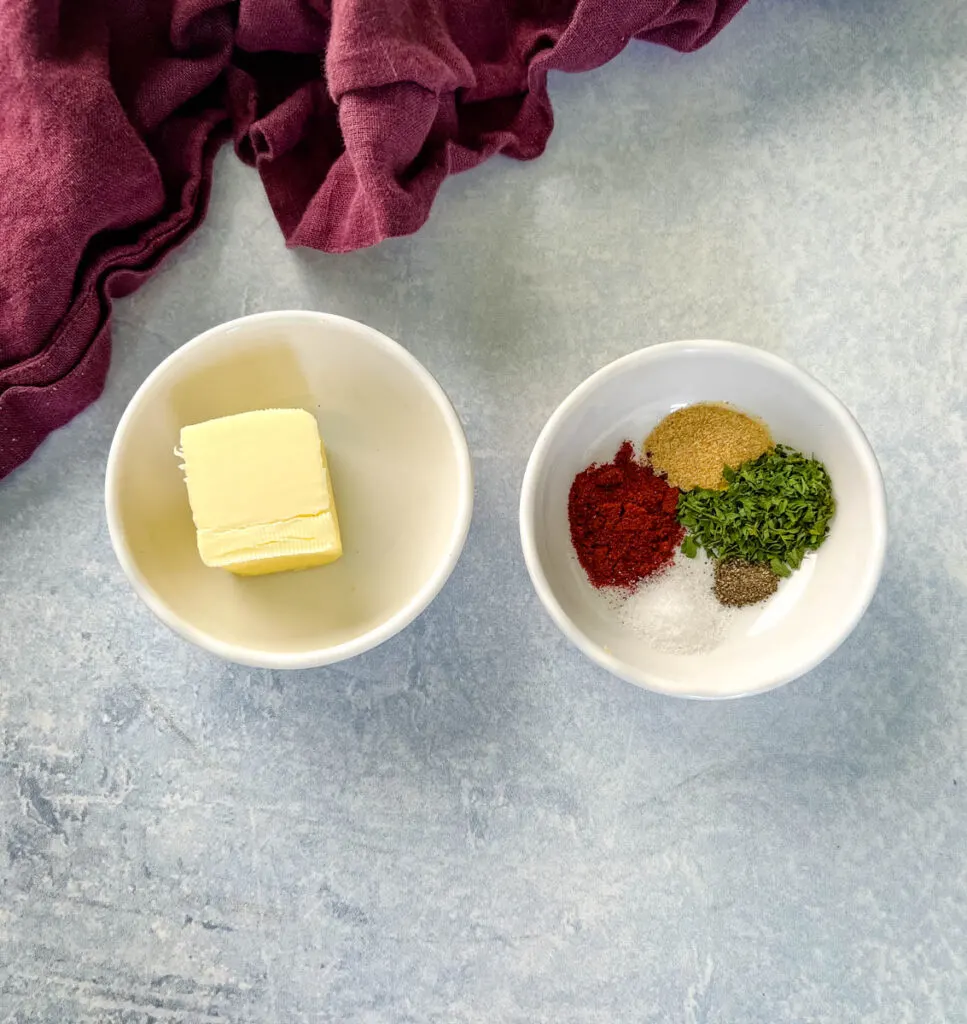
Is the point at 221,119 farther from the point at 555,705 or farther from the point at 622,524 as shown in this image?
the point at 555,705

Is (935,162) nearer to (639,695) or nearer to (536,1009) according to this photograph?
(639,695)

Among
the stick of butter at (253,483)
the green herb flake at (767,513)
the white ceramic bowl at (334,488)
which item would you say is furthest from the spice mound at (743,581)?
the stick of butter at (253,483)

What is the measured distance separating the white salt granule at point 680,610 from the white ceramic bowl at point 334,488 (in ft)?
0.74

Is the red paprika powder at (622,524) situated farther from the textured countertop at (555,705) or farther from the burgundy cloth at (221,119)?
the burgundy cloth at (221,119)

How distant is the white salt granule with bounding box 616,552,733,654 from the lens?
3.64ft

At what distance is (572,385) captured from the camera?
1.19 m

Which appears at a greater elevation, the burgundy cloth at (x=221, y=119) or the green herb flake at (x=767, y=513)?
the burgundy cloth at (x=221, y=119)

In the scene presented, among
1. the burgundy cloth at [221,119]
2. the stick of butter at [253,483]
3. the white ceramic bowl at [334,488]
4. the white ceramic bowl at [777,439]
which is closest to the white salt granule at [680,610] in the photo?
the white ceramic bowl at [777,439]

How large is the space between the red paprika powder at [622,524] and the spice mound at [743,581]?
0.21 feet

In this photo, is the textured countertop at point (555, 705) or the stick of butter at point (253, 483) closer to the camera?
the stick of butter at point (253, 483)

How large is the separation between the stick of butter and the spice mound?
449mm

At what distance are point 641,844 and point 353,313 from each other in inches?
28.1

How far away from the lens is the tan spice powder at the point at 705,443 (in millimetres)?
1132

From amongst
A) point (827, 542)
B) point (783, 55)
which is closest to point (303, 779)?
point (827, 542)
